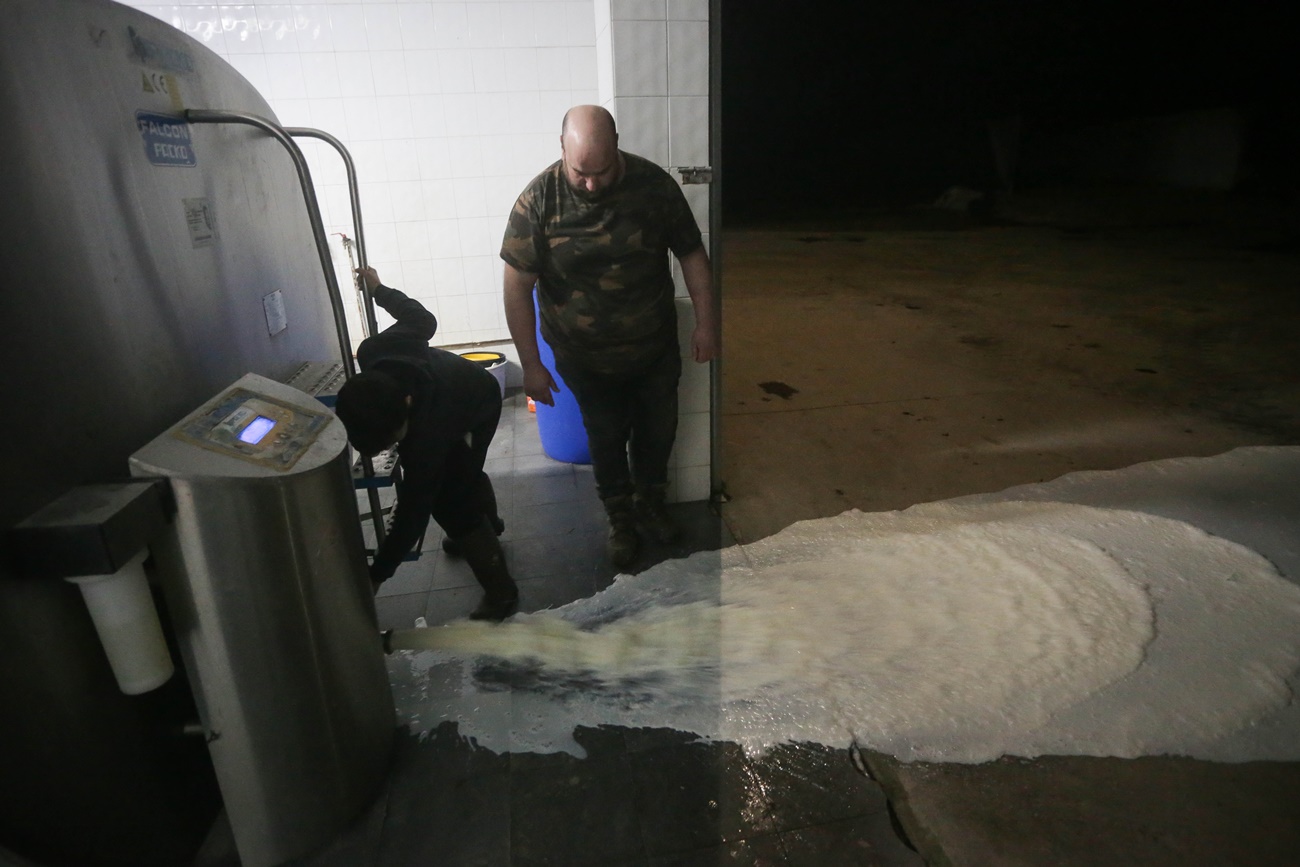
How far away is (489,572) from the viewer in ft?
8.21

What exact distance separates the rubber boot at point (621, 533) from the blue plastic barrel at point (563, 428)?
0.57m

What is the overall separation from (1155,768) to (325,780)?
6.32 feet

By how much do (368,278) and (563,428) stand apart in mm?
1292

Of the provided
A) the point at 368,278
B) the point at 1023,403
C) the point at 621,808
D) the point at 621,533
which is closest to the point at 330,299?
the point at 368,278

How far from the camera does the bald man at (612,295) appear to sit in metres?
2.50

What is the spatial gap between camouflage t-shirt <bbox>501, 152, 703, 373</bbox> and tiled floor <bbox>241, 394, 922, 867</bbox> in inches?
53.1

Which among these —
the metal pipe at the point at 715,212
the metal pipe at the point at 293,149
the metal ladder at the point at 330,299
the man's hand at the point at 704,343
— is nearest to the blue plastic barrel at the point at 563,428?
the metal pipe at the point at 715,212

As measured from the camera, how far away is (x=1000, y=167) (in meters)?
17.6

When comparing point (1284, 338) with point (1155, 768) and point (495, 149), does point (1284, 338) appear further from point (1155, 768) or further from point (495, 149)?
point (495, 149)

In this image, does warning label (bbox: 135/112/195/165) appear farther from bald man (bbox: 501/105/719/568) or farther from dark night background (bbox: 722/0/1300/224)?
dark night background (bbox: 722/0/1300/224)

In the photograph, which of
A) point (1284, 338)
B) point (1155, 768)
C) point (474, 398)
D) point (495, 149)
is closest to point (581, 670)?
point (474, 398)

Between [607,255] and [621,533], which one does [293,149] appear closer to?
[607,255]

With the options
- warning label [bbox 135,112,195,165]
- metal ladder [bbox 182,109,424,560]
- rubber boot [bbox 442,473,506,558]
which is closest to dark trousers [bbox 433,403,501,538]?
rubber boot [bbox 442,473,506,558]

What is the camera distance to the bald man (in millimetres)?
2498
